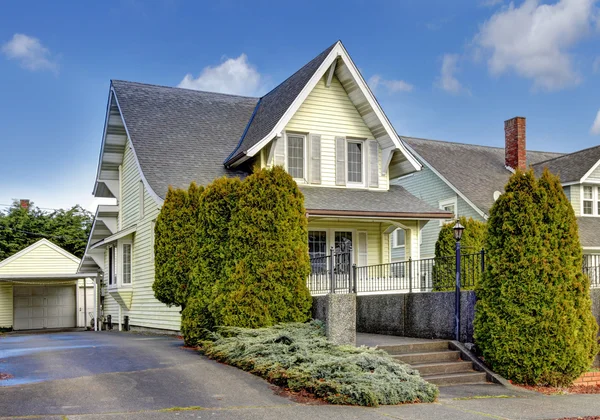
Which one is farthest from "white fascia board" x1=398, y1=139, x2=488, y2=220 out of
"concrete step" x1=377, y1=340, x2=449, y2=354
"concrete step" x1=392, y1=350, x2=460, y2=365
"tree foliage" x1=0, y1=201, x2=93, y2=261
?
"tree foliage" x1=0, y1=201, x2=93, y2=261

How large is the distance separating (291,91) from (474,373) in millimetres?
11522

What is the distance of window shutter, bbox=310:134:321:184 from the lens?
65.5ft

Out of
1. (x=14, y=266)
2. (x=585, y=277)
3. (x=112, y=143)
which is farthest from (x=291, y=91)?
(x=14, y=266)

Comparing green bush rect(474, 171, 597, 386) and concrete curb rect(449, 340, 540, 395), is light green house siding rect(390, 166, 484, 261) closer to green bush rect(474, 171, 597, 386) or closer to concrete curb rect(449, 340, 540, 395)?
concrete curb rect(449, 340, 540, 395)

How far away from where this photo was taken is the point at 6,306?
3534 cm

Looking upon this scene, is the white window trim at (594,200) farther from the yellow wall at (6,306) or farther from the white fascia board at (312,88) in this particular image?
the yellow wall at (6,306)

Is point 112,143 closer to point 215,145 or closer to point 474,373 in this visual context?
point 215,145

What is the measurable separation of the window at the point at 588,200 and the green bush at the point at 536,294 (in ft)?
58.3

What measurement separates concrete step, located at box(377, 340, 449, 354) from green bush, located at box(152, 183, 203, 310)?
522 cm

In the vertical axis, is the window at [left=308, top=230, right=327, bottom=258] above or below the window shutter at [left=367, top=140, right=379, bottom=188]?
below

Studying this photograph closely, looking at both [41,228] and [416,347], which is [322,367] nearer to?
[416,347]

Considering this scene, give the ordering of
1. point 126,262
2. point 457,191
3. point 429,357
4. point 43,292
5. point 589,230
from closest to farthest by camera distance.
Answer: point 429,357 < point 126,262 < point 589,230 < point 457,191 < point 43,292

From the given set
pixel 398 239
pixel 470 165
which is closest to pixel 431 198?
pixel 398 239

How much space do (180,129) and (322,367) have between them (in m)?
13.4
